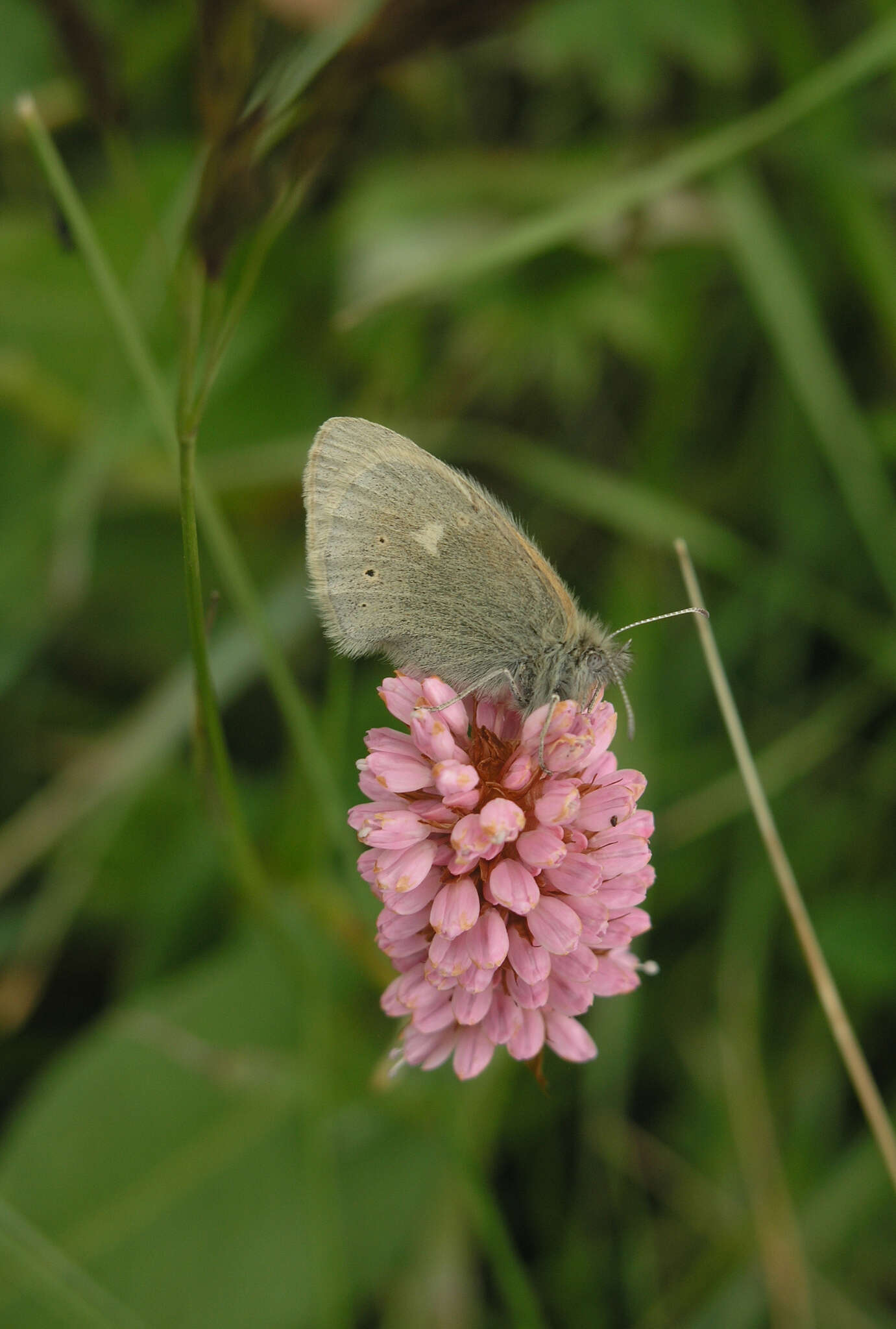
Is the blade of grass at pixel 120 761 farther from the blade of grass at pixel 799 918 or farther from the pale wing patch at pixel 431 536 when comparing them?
the blade of grass at pixel 799 918

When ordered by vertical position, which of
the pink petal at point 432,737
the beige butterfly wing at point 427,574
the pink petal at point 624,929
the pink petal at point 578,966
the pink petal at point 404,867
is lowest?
the pink petal at point 624,929

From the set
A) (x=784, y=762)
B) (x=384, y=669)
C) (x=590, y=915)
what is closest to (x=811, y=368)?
(x=784, y=762)

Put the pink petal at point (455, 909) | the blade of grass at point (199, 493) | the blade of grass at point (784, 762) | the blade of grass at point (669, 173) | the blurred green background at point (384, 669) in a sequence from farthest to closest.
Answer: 1. the blade of grass at point (784, 762)
2. the blurred green background at point (384, 669)
3. the blade of grass at point (669, 173)
4. the blade of grass at point (199, 493)
5. the pink petal at point (455, 909)

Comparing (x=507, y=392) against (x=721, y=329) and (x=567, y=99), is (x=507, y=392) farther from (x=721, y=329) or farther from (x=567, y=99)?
(x=567, y=99)

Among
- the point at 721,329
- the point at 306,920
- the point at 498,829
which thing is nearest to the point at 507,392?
the point at 721,329

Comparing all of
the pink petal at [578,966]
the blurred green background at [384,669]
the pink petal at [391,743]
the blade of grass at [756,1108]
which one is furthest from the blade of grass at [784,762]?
the pink petal at [391,743]

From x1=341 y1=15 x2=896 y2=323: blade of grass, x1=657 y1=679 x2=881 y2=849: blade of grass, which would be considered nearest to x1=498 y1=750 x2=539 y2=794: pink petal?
x1=341 y1=15 x2=896 y2=323: blade of grass
